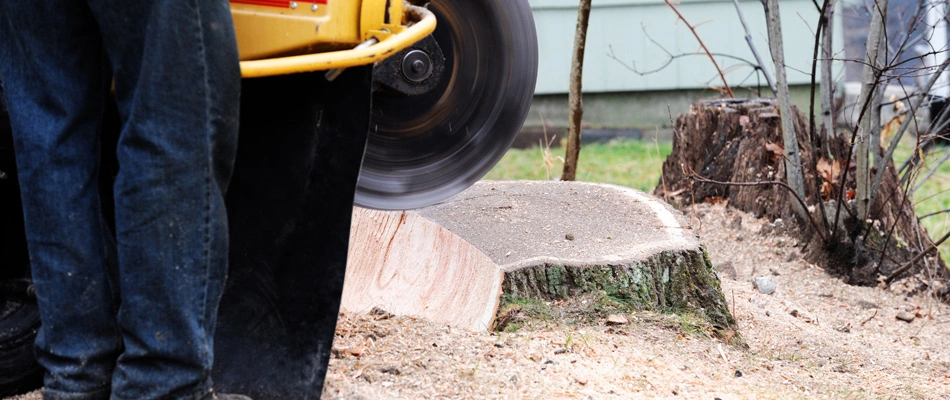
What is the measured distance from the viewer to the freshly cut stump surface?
289 centimetres

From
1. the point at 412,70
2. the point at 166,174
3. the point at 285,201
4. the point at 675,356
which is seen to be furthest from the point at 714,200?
the point at 166,174

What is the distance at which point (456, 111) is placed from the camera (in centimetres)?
281

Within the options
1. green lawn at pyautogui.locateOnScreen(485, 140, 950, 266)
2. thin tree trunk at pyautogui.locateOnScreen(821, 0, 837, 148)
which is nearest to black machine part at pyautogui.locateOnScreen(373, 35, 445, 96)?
thin tree trunk at pyautogui.locateOnScreen(821, 0, 837, 148)

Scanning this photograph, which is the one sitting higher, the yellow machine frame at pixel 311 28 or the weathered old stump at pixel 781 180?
the yellow machine frame at pixel 311 28

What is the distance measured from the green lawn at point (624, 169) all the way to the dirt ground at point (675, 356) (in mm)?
2328

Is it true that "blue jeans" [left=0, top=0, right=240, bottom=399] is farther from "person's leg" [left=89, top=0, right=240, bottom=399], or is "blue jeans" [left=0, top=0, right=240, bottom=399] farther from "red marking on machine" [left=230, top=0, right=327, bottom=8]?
"red marking on machine" [left=230, top=0, right=327, bottom=8]

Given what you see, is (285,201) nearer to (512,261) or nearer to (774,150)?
(512,261)

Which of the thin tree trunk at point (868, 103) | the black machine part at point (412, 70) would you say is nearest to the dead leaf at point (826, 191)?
the thin tree trunk at point (868, 103)

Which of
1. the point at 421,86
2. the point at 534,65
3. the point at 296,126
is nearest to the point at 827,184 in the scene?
the point at 534,65

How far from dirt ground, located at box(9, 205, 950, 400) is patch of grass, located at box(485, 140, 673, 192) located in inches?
99.3

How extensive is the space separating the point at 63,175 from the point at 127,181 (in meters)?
0.17

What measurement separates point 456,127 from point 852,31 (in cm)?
847

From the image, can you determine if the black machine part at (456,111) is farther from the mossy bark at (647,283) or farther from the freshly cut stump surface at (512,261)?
the mossy bark at (647,283)

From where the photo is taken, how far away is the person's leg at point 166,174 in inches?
63.5
